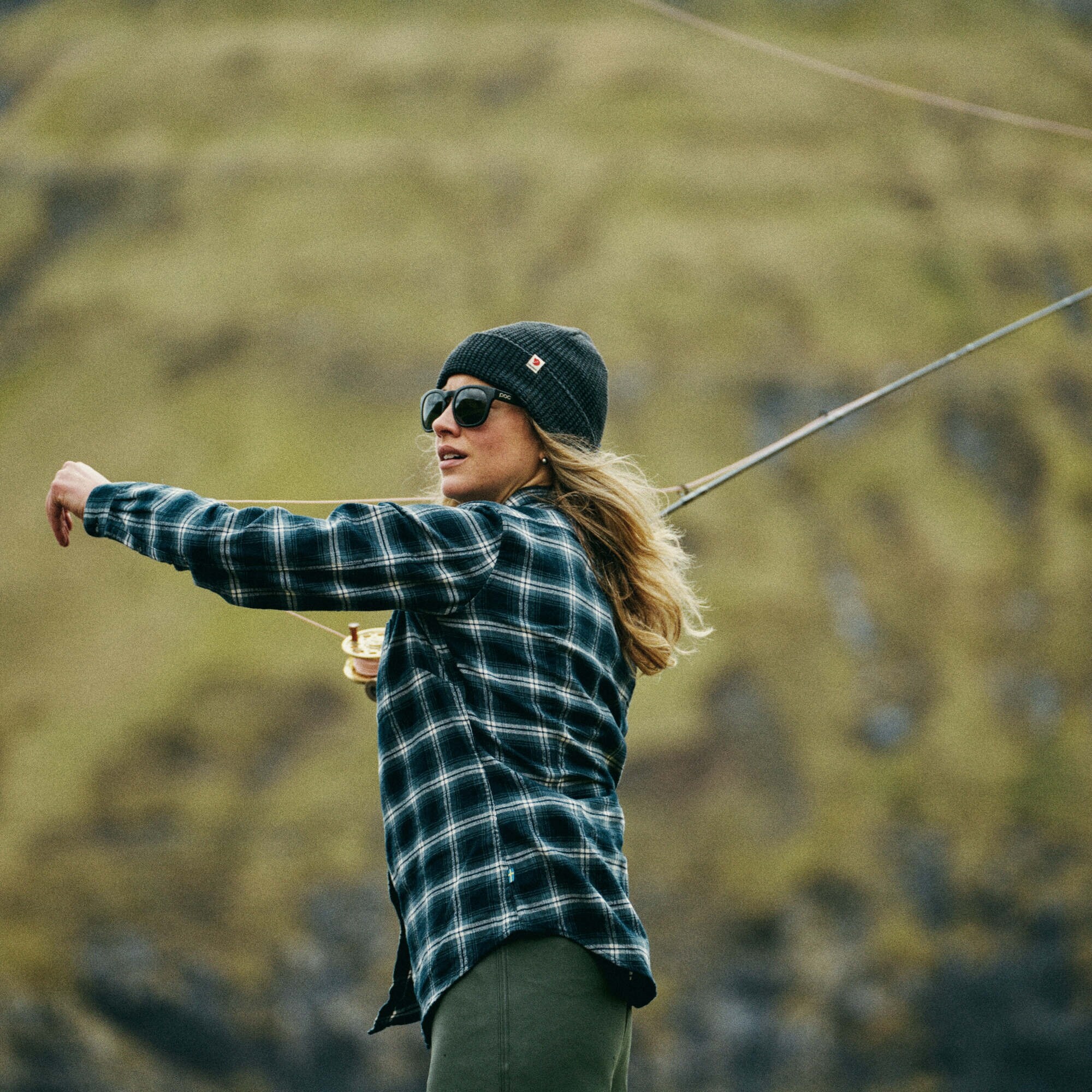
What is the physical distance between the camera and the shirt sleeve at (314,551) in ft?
4.96

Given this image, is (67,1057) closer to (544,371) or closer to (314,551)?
(544,371)

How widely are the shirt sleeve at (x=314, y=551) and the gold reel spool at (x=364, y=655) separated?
79cm

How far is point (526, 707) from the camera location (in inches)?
62.9

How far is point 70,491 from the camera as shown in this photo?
5.39ft

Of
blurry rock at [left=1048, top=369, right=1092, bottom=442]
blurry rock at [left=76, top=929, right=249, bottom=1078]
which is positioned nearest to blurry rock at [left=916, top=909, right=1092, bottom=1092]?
blurry rock at [left=1048, top=369, right=1092, bottom=442]

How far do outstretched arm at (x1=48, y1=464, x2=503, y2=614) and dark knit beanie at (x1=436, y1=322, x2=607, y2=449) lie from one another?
15.0 inches

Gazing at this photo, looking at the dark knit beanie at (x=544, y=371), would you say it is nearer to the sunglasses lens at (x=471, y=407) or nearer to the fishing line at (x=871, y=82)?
the sunglasses lens at (x=471, y=407)

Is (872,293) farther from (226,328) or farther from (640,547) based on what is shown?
(640,547)

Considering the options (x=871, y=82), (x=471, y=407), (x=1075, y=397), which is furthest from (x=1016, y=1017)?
(x=471, y=407)

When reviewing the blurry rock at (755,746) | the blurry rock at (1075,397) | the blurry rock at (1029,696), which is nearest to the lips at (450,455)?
the blurry rock at (755,746)

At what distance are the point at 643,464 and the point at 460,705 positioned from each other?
2006 centimetres

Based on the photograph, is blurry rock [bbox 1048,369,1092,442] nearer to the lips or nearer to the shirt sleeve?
the lips

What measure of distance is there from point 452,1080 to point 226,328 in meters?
22.3

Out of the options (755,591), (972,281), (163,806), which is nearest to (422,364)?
(755,591)
